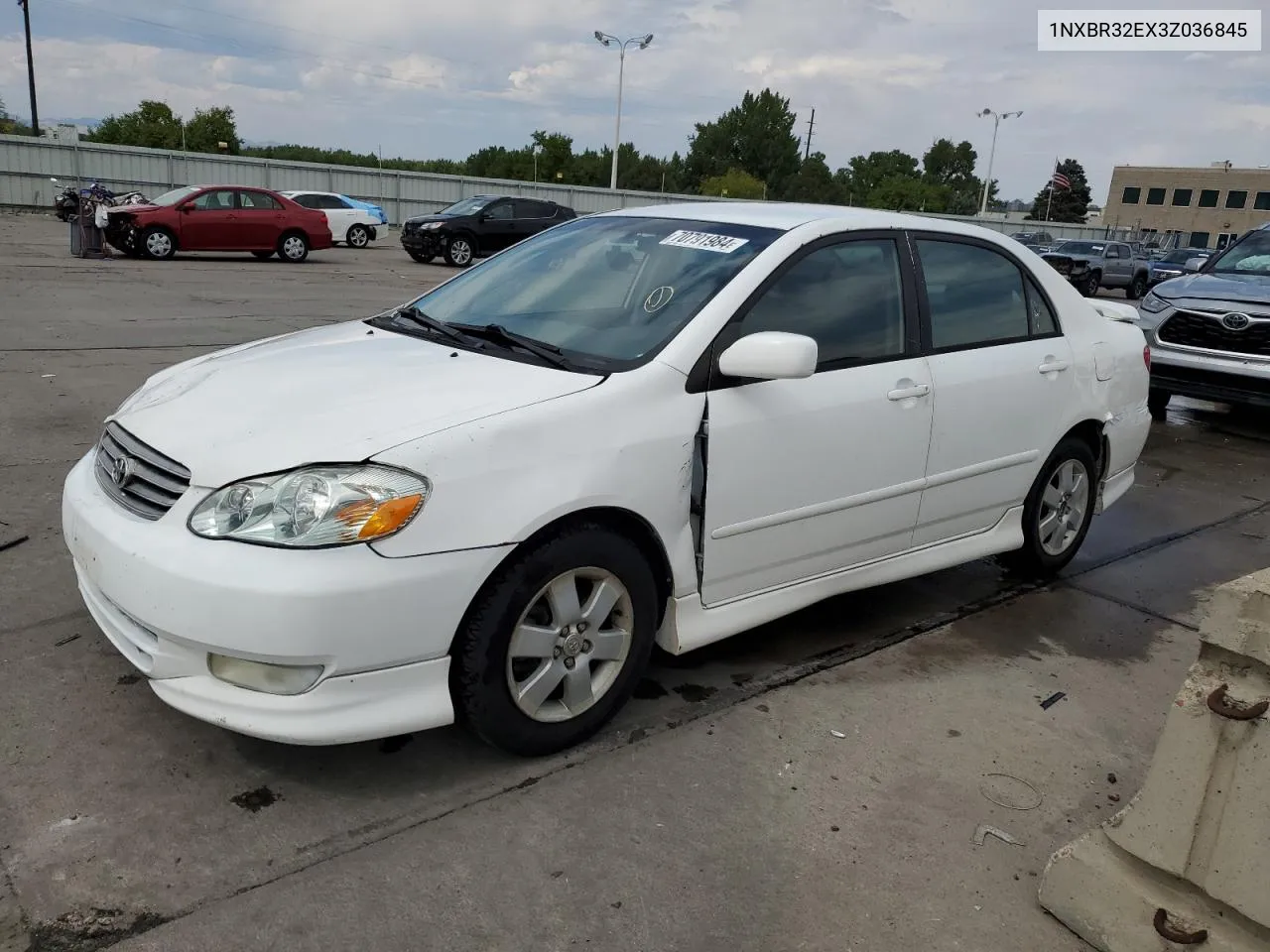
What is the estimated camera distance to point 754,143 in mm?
101812

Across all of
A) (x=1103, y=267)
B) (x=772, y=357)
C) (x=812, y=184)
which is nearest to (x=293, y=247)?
(x=772, y=357)

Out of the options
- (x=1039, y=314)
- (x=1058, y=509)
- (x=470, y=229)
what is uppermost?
(x=1039, y=314)

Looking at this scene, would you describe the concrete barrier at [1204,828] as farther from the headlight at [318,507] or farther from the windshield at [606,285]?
the headlight at [318,507]

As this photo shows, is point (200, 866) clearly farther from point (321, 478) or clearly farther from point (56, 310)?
point (56, 310)

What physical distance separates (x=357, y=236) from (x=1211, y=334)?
900 inches

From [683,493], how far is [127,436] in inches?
65.2

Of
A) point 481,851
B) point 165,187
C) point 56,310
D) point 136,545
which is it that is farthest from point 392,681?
point 165,187

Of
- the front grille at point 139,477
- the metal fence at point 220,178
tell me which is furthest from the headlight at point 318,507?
the metal fence at point 220,178

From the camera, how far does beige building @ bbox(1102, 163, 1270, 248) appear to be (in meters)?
89.3

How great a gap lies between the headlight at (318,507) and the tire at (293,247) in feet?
64.9

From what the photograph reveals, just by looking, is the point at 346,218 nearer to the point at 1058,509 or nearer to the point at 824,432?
the point at 1058,509

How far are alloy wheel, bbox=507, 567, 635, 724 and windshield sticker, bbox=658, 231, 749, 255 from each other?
128 cm

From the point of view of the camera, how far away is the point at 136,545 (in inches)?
104

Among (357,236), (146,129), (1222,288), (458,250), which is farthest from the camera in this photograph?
(146,129)
